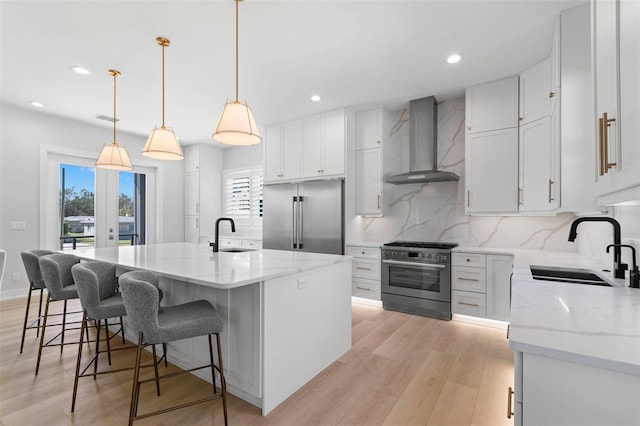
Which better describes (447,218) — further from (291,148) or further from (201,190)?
(201,190)

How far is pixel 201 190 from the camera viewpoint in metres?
6.12

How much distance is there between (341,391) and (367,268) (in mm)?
2144

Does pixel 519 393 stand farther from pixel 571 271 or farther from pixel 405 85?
pixel 405 85

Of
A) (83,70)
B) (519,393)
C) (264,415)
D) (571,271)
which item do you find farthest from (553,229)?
(83,70)

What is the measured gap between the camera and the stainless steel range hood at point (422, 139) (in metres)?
3.86

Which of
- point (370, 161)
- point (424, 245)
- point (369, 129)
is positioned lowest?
point (424, 245)

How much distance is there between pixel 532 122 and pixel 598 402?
3076mm

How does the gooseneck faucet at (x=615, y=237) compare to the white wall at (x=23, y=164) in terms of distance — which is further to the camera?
the white wall at (x=23, y=164)

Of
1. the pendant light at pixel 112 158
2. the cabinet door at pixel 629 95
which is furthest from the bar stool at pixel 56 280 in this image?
the cabinet door at pixel 629 95

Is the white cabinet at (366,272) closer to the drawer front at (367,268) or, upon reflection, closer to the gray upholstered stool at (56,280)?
the drawer front at (367,268)

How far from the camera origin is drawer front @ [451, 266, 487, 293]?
3312mm

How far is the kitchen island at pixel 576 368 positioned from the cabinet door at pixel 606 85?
514 millimetres

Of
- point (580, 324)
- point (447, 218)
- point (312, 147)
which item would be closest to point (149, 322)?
point (580, 324)

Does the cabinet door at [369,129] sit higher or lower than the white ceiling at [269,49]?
lower
